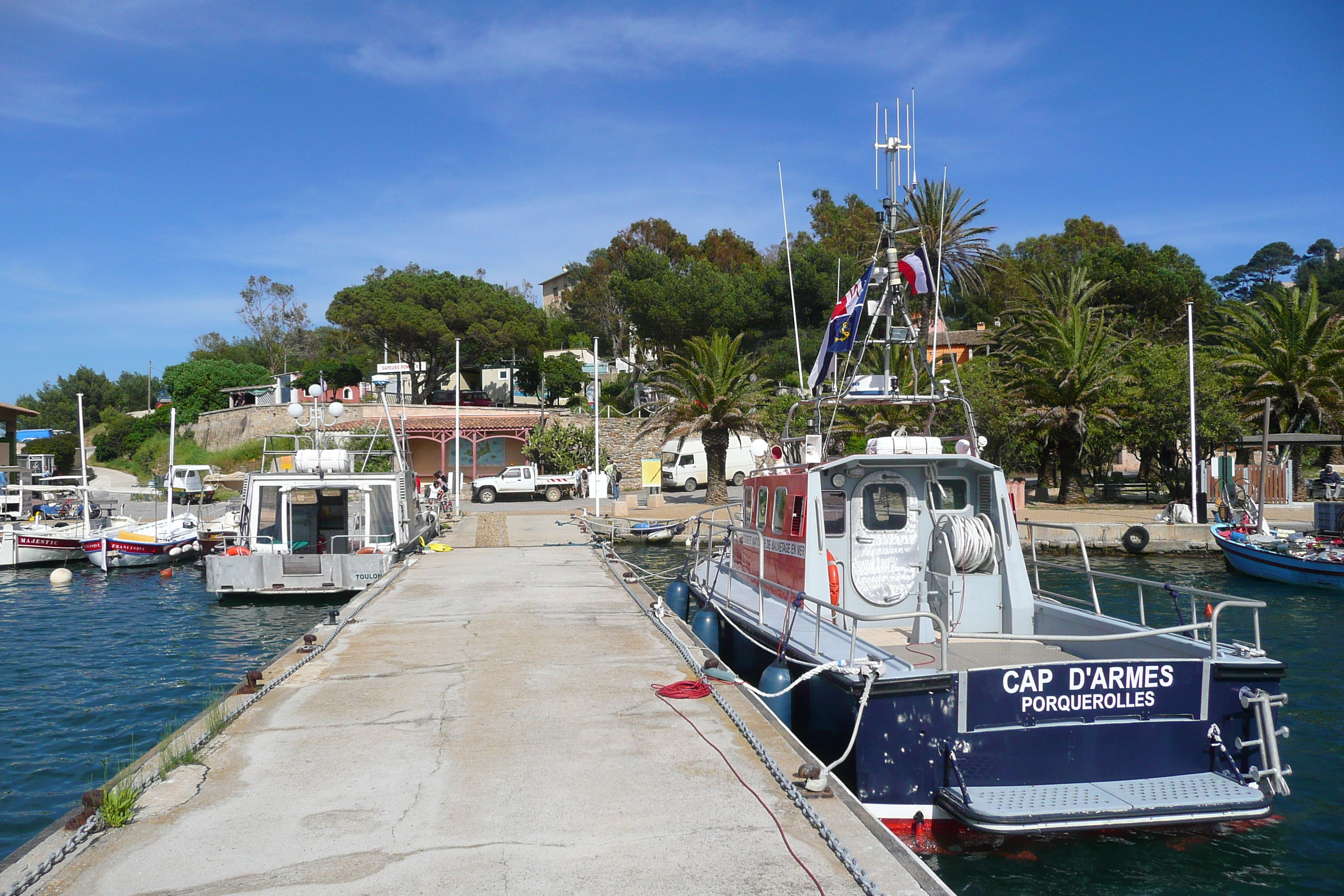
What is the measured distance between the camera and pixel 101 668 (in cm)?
1302

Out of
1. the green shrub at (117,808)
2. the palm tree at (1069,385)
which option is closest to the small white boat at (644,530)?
the palm tree at (1069,385)

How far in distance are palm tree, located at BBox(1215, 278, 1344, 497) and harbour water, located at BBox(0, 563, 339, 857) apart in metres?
28.1

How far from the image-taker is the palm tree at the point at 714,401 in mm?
29938

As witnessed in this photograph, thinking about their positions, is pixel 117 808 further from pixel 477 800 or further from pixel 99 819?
pixel 477 800

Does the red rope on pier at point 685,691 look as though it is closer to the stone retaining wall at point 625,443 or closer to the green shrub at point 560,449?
the green shrub at point 560,449

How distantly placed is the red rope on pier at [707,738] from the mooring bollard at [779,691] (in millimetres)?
509

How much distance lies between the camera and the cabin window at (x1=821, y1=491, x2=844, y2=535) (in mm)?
9320

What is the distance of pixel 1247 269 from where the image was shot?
393 ft

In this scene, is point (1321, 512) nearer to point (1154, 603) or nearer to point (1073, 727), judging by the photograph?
point (1154, 603)

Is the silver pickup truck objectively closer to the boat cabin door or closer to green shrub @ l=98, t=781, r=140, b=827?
the boat cabin door

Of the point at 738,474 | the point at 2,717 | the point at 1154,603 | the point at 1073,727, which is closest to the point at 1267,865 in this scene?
the point at 1073,727

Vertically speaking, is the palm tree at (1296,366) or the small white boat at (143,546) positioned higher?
the palm tree at (1296,366)

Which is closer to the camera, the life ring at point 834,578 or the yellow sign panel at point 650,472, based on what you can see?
the life ring at point 834,578

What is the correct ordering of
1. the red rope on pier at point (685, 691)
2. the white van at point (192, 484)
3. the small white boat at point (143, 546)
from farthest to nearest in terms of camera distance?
the white van at point (192, 484) → the small white boat at point (143, 546) → the red rope on pier at point (685, 691)
